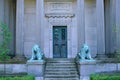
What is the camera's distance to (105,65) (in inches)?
686

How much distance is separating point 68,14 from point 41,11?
3572 millimetres

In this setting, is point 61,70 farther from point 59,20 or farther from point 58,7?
point 58,7

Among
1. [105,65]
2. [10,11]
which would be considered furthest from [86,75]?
[10,11]

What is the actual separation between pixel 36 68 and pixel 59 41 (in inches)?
278

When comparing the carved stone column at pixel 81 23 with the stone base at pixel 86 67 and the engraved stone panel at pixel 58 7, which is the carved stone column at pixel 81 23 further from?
the stone base at pixel 86 67

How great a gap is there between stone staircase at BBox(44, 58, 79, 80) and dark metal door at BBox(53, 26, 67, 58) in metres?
3.35

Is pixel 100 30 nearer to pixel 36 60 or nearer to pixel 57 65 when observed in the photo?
pixel 57 65

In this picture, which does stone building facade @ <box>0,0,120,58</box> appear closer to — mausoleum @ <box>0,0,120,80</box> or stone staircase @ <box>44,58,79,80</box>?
mausoleum @ <box>0,0,120,80</box>

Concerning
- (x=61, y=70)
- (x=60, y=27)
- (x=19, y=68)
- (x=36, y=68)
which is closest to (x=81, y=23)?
(x=60, y=27)

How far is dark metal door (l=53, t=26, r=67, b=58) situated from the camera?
78.5 ft

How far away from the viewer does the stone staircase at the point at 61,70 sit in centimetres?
1747

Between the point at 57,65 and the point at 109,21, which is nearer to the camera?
the point at 57,65

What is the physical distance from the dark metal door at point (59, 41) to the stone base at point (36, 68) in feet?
21.5

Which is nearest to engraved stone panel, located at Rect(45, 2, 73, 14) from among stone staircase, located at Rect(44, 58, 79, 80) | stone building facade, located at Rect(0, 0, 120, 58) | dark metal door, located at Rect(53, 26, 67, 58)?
stone building facade, located at Rect(0, 0, 120, 58)
